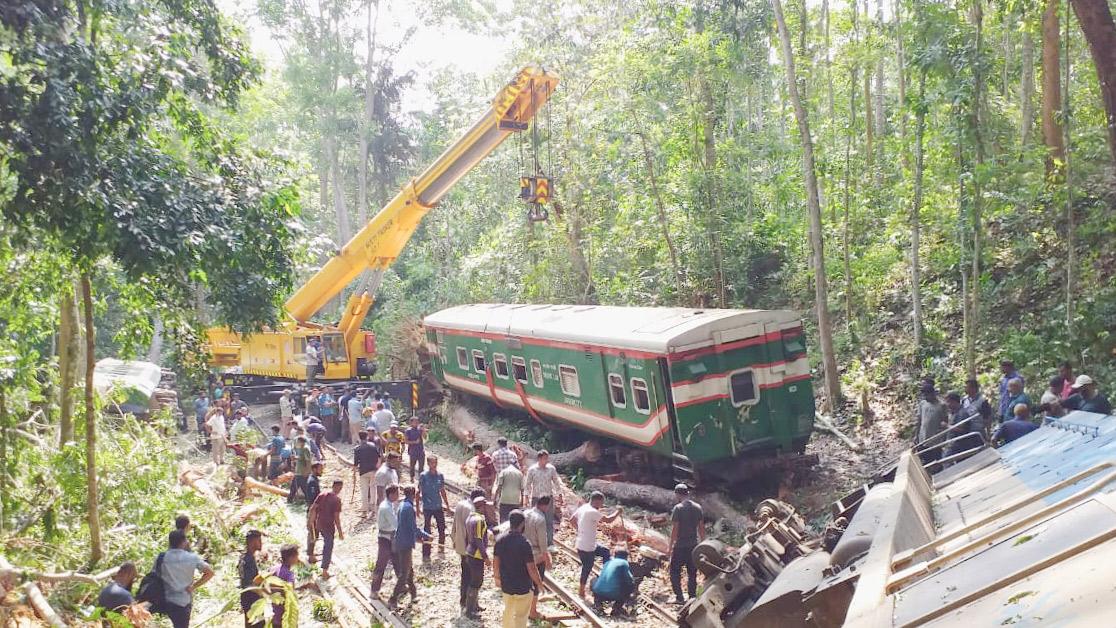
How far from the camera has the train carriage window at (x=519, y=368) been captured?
17.1 metres

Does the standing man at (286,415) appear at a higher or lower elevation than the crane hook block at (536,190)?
lower

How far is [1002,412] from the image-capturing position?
35.9 ft

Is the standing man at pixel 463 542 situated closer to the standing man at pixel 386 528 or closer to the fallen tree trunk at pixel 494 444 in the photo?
the standing man at pixel 386 528

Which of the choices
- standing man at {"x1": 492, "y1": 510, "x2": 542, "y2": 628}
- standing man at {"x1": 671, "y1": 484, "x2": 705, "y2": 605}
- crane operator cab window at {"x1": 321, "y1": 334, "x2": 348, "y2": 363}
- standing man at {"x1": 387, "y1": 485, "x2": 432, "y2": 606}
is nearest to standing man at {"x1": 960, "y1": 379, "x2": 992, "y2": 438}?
standing man at {"x1": 671, "y1": 484, "x2": 705, "y2": 605}

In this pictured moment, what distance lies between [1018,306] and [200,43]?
44.9 ft

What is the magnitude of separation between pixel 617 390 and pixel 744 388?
208 centimetres

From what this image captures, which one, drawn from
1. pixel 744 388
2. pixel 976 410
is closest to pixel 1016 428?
pixel 976 410

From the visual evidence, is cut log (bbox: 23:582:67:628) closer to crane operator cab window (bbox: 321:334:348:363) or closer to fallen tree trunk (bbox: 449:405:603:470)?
fallen tree trunk (bbox: 449:405:603:470)

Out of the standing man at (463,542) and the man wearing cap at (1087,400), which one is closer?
the man wearing cap at (1087,400)

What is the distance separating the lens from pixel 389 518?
32.5ft

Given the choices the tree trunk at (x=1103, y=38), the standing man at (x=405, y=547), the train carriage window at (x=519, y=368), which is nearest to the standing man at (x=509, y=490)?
the standing man at (x=405, y=547)

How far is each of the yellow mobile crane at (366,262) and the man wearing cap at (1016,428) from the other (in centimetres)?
935

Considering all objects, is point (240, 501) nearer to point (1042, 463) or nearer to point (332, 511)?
point (332, 511)

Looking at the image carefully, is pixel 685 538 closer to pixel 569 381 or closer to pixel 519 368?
pixel 569 381
